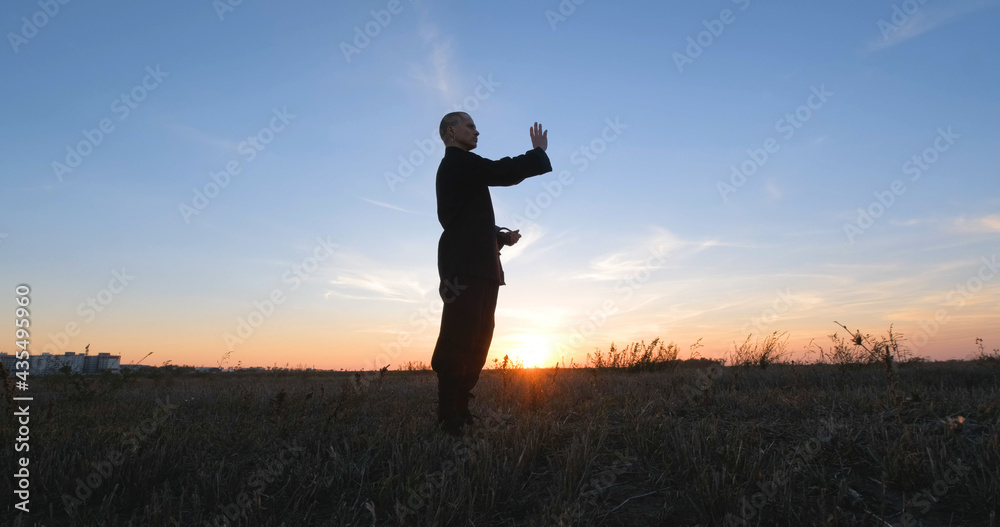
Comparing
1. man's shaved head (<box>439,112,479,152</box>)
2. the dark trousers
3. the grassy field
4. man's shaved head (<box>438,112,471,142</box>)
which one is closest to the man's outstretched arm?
man's shaved head (<box>439,112,479,152</box>)

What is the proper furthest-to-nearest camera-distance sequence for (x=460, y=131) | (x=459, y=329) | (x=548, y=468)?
(x=460, y=131)
(x=459, y=329)
(x=548, y=468)

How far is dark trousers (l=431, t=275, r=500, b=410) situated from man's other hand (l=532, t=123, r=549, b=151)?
110 cm

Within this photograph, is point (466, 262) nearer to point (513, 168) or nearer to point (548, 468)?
point (513, 168)

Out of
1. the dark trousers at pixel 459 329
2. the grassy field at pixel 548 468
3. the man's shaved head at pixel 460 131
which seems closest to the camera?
the grassy field at pixel 548 468

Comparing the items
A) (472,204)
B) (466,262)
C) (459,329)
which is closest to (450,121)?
(472,204)

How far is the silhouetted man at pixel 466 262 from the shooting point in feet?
12.0

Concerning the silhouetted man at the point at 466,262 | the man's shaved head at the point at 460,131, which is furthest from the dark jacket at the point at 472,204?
the man's shaved head at the point at 460,131

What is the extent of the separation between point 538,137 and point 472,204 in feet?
2.35

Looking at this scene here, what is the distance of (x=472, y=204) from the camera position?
3902 mm

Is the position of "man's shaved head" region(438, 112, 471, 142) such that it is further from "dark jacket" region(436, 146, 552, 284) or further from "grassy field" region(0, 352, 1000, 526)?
"grassy field" region(0, 352, 1000, 526)

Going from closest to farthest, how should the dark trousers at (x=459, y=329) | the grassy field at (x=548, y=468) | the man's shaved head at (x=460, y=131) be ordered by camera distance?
the grassy field at (x=548, y=468)
the dark trousers at (x=459, y=329)
the man's shaved head at (x=460, y=131)

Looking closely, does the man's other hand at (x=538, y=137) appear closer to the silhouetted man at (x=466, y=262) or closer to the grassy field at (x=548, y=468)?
the silhouetted man at (x=466, y=262)

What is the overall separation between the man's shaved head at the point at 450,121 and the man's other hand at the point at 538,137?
593mm

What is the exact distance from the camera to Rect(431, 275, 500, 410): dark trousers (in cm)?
363
